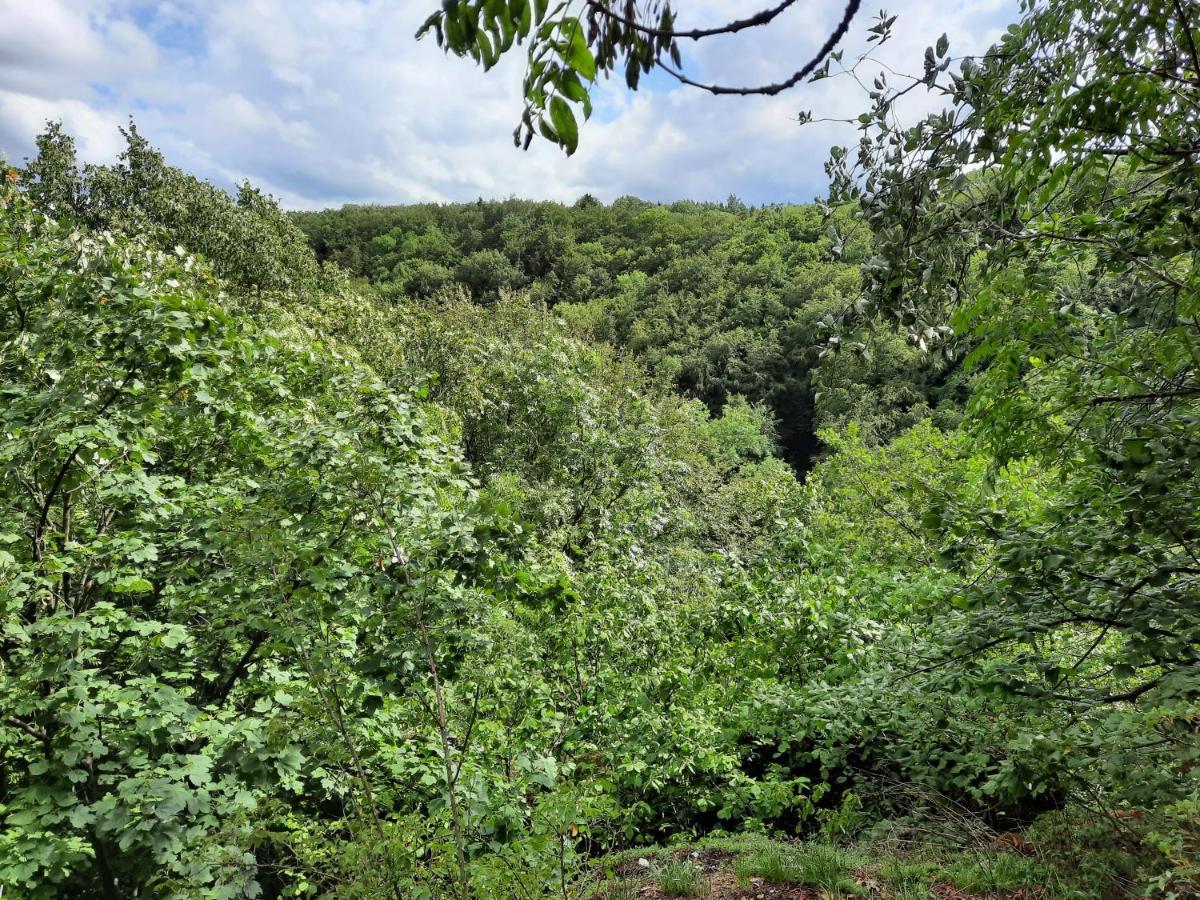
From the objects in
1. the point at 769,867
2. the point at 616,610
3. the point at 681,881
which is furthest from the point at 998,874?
the point at 616,610

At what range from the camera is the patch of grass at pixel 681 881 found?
380 cm

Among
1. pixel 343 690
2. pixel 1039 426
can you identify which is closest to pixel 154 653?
pixel 343 690

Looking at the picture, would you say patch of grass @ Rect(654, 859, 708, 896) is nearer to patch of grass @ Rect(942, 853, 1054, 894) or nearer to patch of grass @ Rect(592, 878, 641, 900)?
patch of grass @ Rect(592, 878, 641, 900)

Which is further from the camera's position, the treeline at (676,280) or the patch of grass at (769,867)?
the treeline at (676,280)

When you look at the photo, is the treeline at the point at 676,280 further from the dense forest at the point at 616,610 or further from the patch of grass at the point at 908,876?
the patch of grass at the point at 908,876

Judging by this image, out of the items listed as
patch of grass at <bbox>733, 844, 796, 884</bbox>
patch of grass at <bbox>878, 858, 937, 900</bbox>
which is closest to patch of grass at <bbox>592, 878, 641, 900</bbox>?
patch of grass at <bbox>733, 844, 796, 884</bbox>

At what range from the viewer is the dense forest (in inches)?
105

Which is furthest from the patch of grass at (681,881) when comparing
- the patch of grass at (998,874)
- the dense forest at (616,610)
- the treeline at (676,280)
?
the treeline at (676,280)

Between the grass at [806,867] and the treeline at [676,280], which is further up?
the treeline at [676,280]

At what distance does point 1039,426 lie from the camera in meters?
4.06

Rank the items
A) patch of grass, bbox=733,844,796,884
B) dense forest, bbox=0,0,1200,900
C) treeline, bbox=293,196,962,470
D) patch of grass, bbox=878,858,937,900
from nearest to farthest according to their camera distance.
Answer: dense forest, bbox=0,0,1200,900
patch of grass, bbox=878,858,937,900
patch of grass, bbox=733,844,796,884
treeline, bbox=293,196,962,470

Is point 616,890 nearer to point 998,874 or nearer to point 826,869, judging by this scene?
point 826,869

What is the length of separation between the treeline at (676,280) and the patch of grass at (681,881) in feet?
93.9

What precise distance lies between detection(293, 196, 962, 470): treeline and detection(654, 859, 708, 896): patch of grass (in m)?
28.6
